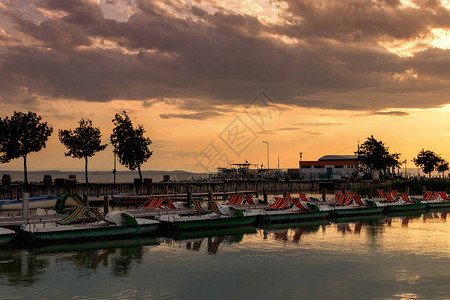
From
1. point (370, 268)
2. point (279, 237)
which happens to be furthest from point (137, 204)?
point (370, 268)

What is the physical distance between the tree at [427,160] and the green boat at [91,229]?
11521 cm

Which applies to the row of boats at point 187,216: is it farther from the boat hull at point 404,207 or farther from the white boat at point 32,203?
the white boat at point 32,203

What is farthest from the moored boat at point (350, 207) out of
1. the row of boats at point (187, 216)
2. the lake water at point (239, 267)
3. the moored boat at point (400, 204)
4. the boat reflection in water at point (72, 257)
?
the boat reflection in water at point (72, 257)

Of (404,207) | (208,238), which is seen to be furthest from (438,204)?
(208,238)

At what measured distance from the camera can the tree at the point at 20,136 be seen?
6712cm

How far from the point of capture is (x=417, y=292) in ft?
60.8

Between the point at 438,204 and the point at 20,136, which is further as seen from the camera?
the point at 20,136

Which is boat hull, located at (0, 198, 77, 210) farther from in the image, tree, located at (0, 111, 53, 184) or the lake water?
the lake water

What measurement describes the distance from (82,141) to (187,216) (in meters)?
44.7

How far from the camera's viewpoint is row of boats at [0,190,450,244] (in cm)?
2914

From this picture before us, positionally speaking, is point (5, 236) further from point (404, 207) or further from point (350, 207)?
point (404, 207)

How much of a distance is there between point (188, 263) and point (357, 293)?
9232 mm

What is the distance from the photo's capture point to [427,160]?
13025 centimetres

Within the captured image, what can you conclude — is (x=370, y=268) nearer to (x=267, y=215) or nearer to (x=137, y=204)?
(x=267, y=215)
